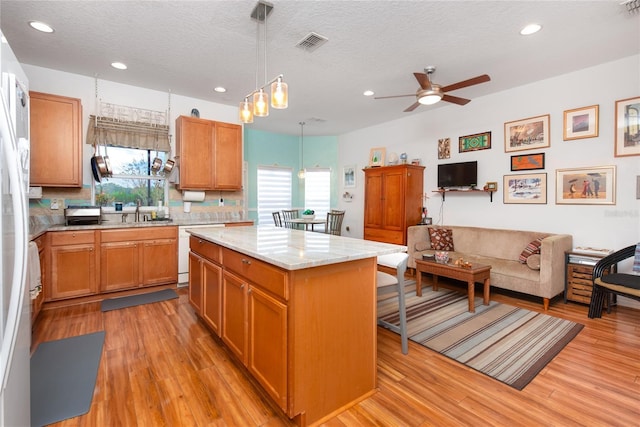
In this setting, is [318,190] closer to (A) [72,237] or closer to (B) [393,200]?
(B) [393,200]

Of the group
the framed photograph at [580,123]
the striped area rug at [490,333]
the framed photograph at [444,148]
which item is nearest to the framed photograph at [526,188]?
the framed photograph at [580,123]

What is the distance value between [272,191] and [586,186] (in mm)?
5605

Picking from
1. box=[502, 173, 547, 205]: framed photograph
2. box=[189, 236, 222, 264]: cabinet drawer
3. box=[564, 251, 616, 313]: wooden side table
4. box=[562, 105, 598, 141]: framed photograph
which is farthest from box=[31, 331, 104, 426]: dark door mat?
box=[562, 105, 598, 141]: framed photograph

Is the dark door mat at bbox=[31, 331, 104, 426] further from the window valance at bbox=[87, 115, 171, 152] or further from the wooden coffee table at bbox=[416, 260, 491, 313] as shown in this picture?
the wooden coffee table at bbox=[416, 260, 491, 313]

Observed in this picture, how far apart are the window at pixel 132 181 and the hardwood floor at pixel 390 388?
1.94 meters

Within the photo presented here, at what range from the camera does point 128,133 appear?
4156 mm

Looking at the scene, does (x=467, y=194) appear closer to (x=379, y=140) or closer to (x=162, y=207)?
(x=379, y=140)

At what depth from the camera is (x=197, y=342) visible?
259cm

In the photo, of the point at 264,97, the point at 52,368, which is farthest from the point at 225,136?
the point at 52,368

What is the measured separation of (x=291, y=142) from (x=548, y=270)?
570cm

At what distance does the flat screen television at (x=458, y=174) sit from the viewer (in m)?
4.65

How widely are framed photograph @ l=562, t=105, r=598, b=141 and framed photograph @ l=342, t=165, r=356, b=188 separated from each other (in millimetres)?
3841

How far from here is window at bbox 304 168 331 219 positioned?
7.36 meters

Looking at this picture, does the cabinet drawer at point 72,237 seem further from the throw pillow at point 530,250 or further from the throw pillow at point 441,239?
the throw pillow at point 530,250
